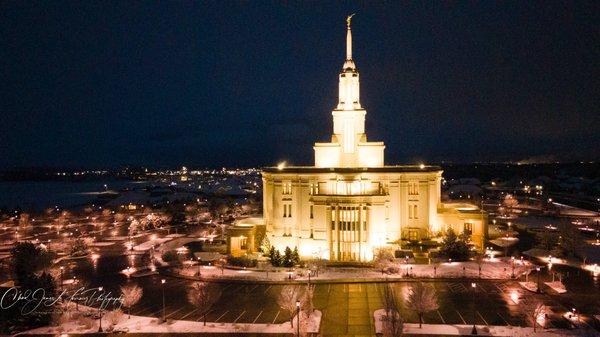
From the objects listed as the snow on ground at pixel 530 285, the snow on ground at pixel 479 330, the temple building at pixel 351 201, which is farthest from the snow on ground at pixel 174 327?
the temple building at pixel 351 201

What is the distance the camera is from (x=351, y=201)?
2030 inches

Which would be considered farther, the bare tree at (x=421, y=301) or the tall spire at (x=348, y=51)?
the tall spire at (x=348, y=51)

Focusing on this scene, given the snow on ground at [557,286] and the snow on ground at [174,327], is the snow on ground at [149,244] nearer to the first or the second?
the snow on ground at [174,327]

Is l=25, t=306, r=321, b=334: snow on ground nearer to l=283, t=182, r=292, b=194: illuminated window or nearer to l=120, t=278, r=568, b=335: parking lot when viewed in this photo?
l=120, t=278, r=568, b=335: parking lot

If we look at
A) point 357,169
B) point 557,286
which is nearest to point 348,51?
point 357,169

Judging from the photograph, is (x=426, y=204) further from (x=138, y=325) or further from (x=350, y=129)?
(x=138, y=325)

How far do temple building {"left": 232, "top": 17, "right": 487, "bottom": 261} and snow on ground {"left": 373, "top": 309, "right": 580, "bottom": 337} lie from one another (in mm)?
20517

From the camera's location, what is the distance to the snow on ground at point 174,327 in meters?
31.0

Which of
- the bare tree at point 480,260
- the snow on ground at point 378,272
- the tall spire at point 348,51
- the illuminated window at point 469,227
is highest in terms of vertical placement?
the tall spire at point 348,51

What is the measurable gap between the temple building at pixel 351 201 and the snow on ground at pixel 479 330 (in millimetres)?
20517

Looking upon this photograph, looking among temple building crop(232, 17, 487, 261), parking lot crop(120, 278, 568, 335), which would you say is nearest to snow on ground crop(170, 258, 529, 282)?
parking lot crop(120, 278, 568, 335)

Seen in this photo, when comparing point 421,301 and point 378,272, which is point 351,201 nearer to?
point 378,272

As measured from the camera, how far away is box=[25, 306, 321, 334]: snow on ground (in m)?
31.0

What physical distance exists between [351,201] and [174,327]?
25168 mm
